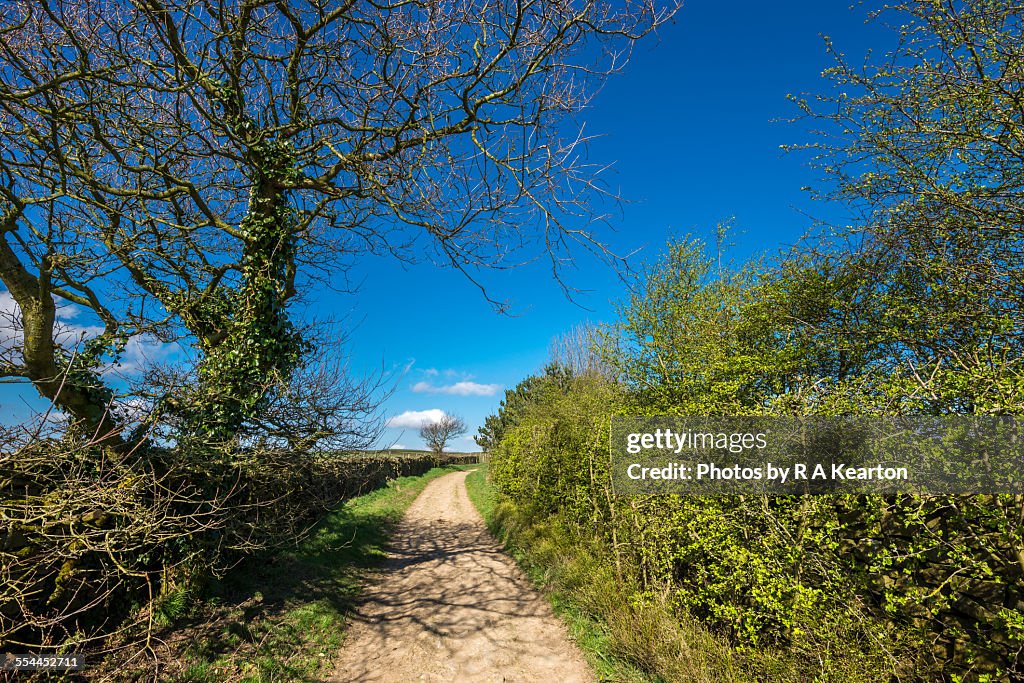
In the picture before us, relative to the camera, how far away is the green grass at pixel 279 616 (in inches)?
171

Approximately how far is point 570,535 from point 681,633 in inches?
154

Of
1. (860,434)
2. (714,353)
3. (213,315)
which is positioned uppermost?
(213,315)

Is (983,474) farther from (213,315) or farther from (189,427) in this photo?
(213,315)

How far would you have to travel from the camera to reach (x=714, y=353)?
19.1 feet

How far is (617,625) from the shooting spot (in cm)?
468

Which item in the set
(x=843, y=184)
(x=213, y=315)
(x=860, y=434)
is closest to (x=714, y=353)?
(x=860, y=434)
